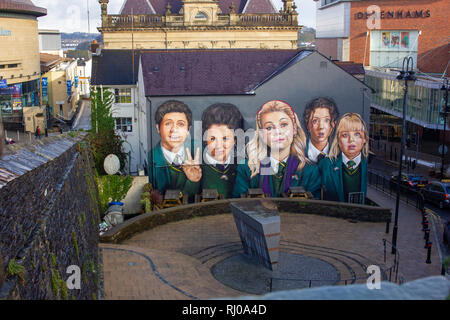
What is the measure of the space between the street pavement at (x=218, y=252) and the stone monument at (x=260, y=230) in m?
1.53

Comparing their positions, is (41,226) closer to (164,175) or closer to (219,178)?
(164,175)

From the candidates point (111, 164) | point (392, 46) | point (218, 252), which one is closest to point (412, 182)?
point (218, 252)

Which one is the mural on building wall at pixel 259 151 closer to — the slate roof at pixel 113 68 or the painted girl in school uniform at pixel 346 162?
the painted girl in school uniform at pixel 346 162

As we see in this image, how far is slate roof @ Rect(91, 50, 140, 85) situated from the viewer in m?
42.8

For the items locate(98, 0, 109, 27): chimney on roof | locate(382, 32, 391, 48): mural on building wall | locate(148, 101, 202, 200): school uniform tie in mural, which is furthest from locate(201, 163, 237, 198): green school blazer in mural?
locate(382, 32, 391, 48): mural on building wall

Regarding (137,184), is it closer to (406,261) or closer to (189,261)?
(189,261)

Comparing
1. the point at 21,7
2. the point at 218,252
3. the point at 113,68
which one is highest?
the point at 21,7

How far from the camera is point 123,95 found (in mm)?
42688

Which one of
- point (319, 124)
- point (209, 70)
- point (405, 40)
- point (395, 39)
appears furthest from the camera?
point (395, 39)

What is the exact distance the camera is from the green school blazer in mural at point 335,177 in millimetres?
36625

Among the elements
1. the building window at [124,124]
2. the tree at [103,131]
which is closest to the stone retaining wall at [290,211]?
the tree at [103,131]

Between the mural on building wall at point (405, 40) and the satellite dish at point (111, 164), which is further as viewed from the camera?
the mural on building wall at point (405, 40)

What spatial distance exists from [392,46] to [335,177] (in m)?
62.9

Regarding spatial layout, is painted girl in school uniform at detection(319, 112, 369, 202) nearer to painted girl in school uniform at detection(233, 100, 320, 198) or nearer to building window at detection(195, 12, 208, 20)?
painted girl in school uniform at detection(233, 100, 320, 198)
